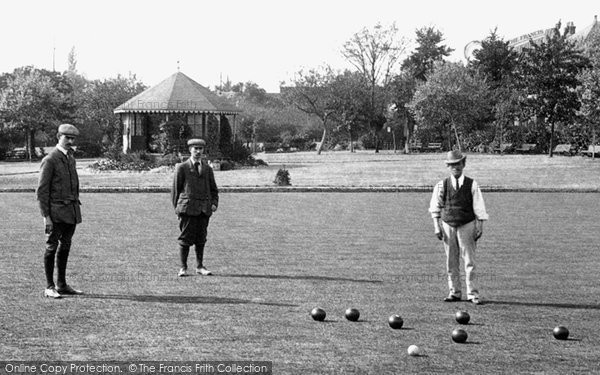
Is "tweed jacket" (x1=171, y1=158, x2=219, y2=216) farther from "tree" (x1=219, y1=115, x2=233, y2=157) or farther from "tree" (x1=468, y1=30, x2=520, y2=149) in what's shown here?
"tree" (x1=468, y1=30, x2=520, y2=149)

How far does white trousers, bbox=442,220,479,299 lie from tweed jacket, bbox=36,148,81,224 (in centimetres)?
439

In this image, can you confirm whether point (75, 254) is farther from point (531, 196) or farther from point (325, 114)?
point (325, 114)

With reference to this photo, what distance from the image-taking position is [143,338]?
768cm

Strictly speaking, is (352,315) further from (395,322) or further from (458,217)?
(458,217)

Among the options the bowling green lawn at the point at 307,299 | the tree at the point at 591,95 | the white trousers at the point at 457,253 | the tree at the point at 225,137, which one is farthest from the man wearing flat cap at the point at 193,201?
the tree at the point at 225,137

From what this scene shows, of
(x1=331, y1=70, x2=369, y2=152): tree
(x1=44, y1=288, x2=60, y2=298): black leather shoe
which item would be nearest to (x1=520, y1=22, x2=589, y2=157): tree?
(x1=331, y1=70, x2=369, y2=152): tree

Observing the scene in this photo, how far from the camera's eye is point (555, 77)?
5050 centimetres

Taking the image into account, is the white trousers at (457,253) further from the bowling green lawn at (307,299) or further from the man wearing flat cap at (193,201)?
the man wearing flat cap at (193,201)

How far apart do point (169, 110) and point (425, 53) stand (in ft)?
123

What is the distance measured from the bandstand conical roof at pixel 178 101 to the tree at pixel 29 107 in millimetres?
20072

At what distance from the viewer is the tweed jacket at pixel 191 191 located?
11.5m

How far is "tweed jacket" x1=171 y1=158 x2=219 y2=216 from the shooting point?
11.5 m

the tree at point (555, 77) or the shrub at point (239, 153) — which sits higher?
the tree at point (555, 77)

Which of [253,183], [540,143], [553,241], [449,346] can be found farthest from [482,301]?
[540,143]
